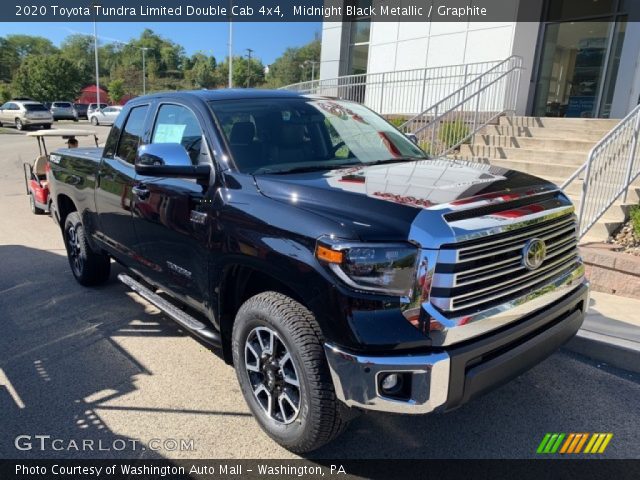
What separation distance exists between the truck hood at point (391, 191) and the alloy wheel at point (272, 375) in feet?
2.44

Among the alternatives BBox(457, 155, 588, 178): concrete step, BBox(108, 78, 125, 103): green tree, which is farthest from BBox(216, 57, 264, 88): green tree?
BBox(457, 155, 588, 178): concrete step

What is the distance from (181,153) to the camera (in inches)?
122

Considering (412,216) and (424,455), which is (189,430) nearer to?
(424,455)

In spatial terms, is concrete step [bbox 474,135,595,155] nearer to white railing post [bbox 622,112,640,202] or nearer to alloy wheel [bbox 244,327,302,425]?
white railing post [bbox 622,112,640,202]

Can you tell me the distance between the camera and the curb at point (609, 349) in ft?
11.9

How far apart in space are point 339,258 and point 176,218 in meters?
1.53

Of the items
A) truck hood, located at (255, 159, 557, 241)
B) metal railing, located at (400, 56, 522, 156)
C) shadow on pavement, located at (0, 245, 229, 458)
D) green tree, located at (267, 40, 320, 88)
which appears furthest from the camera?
green tree, located at (267, 40, 320, 88)

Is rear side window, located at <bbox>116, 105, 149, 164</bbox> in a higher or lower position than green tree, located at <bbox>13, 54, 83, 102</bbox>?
lower

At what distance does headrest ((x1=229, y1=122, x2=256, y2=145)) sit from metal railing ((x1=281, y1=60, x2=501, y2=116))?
850 centimetres

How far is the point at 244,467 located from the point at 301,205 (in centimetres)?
144

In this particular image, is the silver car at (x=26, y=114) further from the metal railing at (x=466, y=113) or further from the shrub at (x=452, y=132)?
the shrub at (x=452, y=132)

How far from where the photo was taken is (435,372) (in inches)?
84.7

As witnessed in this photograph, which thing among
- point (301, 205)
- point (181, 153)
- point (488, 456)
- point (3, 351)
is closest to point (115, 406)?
point (3, 351)

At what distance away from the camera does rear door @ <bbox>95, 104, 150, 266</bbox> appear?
4070 mm
